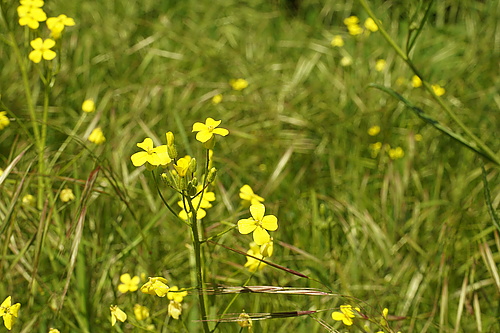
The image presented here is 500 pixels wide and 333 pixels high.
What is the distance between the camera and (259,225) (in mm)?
1153

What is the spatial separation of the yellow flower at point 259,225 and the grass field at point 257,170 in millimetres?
47

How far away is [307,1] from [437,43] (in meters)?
1.08

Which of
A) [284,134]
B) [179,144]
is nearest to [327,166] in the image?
[284,134]

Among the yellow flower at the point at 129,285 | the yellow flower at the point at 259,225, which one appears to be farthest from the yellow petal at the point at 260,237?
the yellow flower at the point at 129,285

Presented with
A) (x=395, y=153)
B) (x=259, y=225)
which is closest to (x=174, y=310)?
(x=259, y=225)

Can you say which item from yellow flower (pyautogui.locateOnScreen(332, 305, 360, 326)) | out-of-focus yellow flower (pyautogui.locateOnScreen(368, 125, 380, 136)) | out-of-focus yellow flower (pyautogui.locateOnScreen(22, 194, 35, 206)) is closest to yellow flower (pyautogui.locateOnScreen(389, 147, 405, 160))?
out-of-focus yellow flower (pyautogui.locateOnScreen(368, 125, 380, 136))

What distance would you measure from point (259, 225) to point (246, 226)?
0.04 m

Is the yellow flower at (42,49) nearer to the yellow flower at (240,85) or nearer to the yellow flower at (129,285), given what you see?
the yellow flower at (129,285)

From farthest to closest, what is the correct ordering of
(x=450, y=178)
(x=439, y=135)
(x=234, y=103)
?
(x=234, y=103), (x=439, y=135), (x=450, y=178)

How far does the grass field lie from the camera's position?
5.30 feet

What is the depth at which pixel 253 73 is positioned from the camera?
10.3 ft

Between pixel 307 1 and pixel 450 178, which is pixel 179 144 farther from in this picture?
pixel 307 1

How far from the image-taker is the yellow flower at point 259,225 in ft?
3.68

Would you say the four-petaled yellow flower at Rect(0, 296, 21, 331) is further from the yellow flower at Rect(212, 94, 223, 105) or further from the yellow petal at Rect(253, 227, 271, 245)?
the yellow flower at Rect(212, 94, 223, 105)
